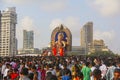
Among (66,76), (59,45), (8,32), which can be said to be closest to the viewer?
(66,76)

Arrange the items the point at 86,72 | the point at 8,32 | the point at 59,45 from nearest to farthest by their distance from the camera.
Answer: the point at 86,72 → the point at 59,45 → the point at 8,32

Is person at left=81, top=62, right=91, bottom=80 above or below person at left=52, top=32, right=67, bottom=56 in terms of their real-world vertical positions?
below

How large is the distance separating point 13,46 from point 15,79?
173 m

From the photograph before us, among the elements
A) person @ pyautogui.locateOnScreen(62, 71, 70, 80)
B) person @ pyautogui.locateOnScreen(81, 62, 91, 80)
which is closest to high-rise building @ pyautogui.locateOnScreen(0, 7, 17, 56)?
person @ pyautogui.locateOnScreen(81, 62, 91, 80)

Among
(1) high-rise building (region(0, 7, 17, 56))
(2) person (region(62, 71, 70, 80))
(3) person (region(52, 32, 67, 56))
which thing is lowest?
(2) person (region(62, 71, 70, 80))

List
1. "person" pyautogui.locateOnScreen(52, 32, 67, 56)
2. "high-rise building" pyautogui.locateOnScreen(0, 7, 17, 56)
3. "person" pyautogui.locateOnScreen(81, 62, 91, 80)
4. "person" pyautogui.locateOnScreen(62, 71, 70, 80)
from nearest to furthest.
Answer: "person" pyautogui.locateOnScreen(62, 71, 70, 80)
"person" pyautogui.locateOnScreen(81, 62, 91, 80)
"person" pyautogui.locateOnScreen(52, 32, 67, 56)
"high-rise building" pyautogui.locateOnScreen(0, 7, 17, 56)

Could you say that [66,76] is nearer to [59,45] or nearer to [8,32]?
[59,45]

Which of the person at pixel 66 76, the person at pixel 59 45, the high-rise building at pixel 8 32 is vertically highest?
the high-rise building at pixel 8 32

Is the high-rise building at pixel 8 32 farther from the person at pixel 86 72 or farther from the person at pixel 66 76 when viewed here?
the person at pixel 66 76

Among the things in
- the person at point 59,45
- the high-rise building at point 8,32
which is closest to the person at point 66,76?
the person at point 59,45

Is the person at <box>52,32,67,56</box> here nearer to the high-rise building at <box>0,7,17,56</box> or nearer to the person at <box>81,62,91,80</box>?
the person at <box>81,62,91,80</box>

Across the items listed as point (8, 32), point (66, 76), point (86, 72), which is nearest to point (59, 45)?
point (86, 72)

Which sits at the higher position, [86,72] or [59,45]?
[59,45]

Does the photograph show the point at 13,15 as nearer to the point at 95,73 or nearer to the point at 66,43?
the point at 66,43
